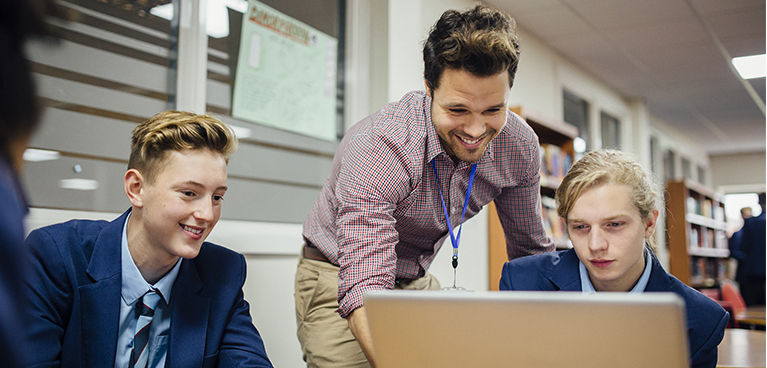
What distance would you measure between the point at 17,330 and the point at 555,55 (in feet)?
16.7

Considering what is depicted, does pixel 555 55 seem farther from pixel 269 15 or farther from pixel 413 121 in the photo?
pixel 413 121

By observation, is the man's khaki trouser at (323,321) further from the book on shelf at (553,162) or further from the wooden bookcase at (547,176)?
the book on shelf at (553,162)

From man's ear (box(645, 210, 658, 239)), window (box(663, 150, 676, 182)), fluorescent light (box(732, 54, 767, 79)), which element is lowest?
man's ear (box(645, 210, 658, 239))

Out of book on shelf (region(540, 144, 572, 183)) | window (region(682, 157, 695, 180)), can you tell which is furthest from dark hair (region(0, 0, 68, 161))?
window (region(682, 157, 695, 180))

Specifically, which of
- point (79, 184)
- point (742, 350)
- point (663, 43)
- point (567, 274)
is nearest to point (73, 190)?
point (79, 184)

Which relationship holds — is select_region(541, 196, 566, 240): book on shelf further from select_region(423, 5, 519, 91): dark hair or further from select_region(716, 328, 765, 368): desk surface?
select_region(423, 5, 519, 91): dark hair

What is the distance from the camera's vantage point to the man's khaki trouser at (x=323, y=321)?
1.64 metres

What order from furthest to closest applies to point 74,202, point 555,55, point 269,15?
point 555,55
point 269,15
point 74,202

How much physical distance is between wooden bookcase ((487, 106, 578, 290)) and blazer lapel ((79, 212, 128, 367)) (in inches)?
94.6

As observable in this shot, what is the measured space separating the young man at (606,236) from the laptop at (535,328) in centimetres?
74

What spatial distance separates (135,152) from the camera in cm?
146

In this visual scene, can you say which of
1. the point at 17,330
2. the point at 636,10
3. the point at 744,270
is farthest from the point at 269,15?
the point at 744,270

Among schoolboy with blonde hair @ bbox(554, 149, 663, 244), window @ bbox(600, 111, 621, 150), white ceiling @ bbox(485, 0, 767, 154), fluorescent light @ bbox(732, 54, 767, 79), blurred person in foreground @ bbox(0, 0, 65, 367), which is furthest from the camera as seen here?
window @ bbox(600, 111, 621, 150)

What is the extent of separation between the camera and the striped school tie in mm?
1343
